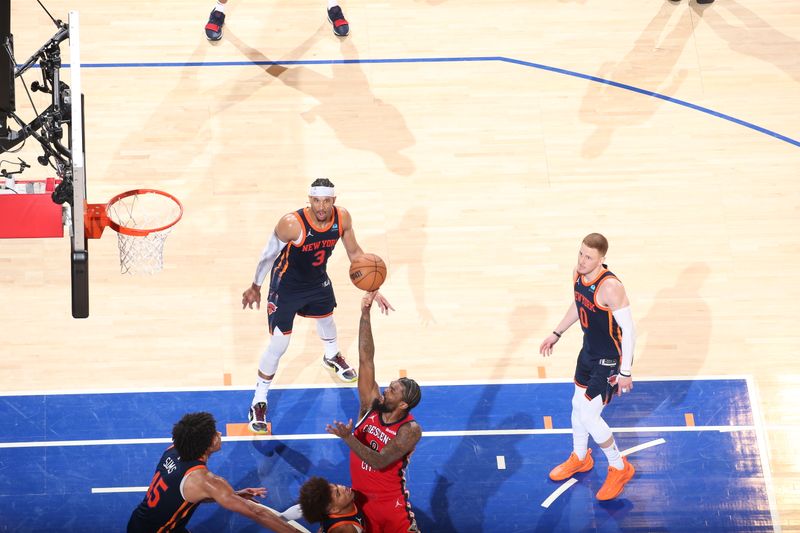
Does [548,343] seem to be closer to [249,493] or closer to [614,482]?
[614,482]

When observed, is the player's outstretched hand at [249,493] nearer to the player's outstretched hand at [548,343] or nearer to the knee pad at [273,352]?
the knee pad at [273,352]

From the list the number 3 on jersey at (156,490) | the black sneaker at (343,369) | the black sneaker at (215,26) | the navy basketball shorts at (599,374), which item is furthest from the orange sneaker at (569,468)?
the black sneaker at (215,26)

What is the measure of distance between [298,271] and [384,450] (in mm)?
1836

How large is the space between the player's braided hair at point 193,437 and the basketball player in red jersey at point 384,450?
0.94 metres

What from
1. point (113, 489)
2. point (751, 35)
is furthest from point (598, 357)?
point (751, 35)

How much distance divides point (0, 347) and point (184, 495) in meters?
3.17

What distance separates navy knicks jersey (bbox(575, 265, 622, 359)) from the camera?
7785mm

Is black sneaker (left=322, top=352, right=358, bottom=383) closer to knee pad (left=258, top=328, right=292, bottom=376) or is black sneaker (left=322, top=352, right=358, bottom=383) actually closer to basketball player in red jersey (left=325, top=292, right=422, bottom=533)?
knee pad (left=258, top=328, right=292, bottom=376)

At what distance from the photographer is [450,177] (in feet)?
34.9

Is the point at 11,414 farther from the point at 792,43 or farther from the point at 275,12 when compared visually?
the point at 792,43

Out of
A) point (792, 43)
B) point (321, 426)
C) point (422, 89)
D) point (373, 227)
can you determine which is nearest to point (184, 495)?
point (321, 426)

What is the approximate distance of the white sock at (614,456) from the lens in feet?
27.4

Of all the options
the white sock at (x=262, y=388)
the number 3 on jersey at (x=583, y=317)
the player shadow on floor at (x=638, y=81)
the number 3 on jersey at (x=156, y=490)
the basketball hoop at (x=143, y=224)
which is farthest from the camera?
the player shadow on floor at (x=638, y=81)

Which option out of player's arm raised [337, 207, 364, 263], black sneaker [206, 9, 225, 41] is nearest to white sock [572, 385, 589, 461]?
player's arm raised [337, 207, 364, 263]
